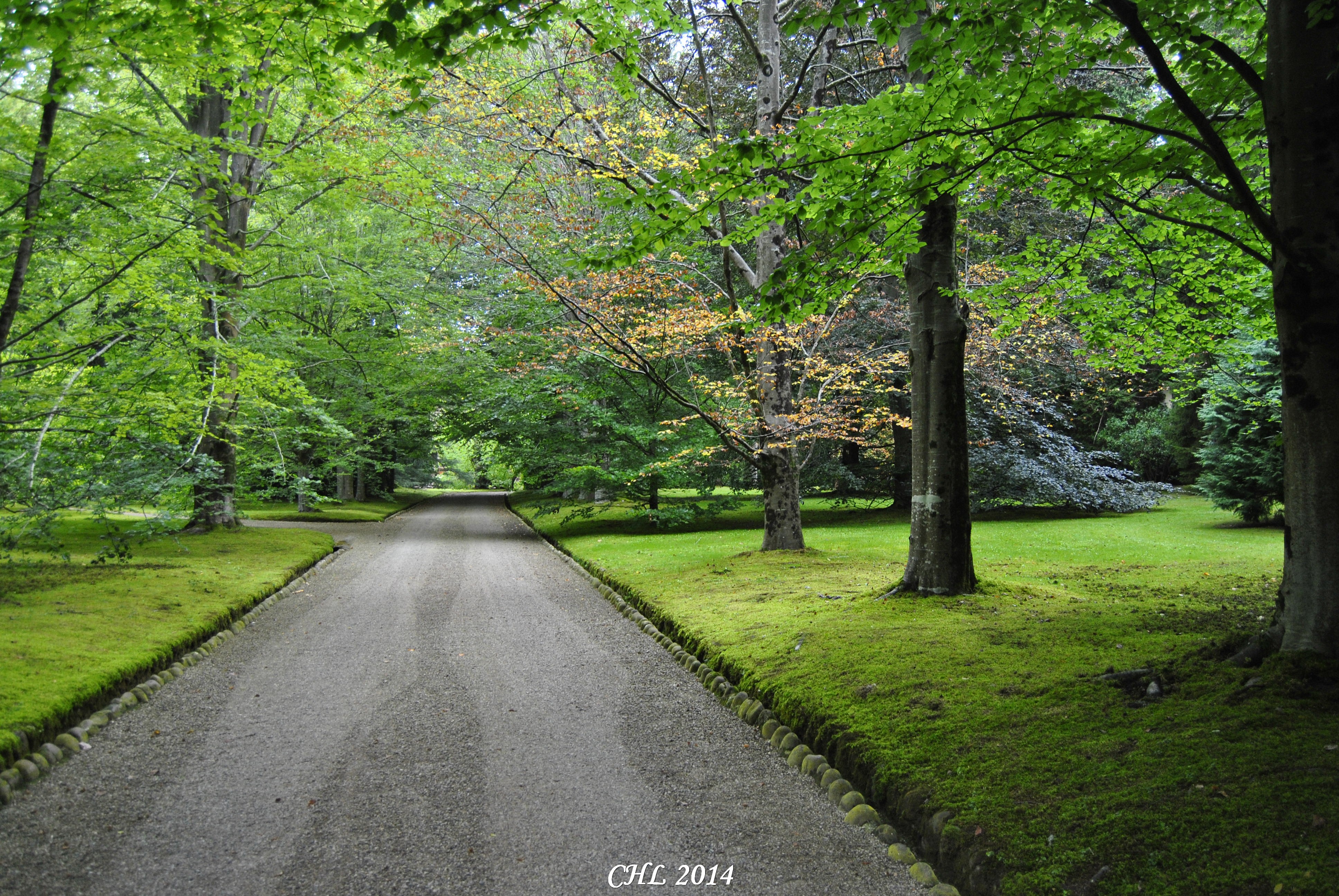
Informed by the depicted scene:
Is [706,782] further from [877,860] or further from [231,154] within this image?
[231,154]

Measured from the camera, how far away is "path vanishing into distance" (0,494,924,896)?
127 inches

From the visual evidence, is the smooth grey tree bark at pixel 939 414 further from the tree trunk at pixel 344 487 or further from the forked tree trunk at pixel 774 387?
the tree trunk at pixel 344 487

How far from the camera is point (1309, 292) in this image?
3875mm

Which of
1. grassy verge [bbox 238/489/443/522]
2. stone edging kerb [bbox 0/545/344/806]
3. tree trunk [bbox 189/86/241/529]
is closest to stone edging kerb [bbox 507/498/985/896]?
stone edging kerb [bbox 0/545/344/806]

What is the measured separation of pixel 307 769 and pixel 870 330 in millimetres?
16221

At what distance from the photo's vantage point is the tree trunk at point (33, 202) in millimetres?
6023

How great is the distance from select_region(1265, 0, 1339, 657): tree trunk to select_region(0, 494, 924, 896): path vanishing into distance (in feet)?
8.93

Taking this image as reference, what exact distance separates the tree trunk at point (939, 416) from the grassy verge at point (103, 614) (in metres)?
6.92

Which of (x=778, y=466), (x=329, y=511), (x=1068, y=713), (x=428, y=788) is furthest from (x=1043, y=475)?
(x=329, y=511)

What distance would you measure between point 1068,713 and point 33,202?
27.7 ft

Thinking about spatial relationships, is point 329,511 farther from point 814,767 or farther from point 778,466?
point 814,767

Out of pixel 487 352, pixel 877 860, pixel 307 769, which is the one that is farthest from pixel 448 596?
pixel 487 352

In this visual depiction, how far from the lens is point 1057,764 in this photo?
139 inches

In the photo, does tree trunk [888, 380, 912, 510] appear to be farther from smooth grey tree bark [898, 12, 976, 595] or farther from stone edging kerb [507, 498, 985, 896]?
stone edging kerb [507, 498, 985, 896]
